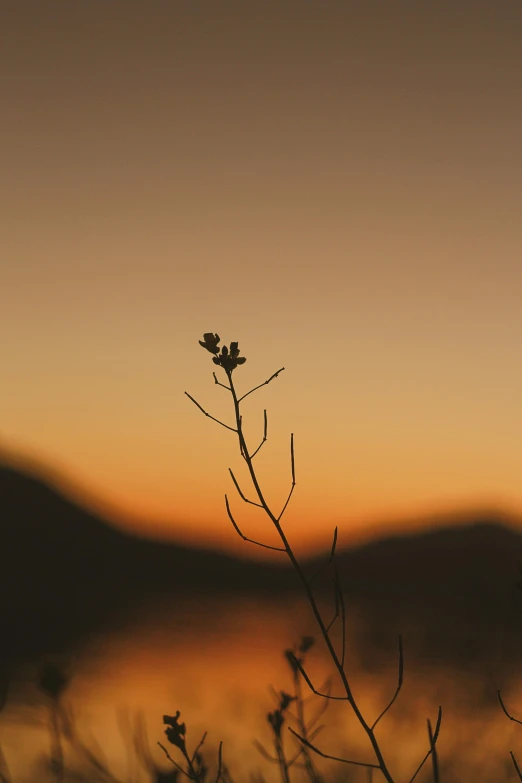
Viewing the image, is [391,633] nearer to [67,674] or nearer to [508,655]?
[508,655]

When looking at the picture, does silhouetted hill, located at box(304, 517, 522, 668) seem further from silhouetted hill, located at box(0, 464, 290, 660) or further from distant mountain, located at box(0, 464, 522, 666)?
silhouetted hill, located at box(0, 464, 290, 660)

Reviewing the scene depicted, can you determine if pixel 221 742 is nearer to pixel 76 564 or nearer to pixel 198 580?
pixel 198 580

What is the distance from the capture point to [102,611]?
3634cm

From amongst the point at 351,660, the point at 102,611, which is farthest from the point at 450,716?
the point at 102,611

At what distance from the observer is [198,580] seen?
1817 inches

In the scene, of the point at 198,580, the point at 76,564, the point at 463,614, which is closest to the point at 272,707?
the point at 463,614

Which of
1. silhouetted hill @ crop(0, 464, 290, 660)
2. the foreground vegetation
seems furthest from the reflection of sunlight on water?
silhouetted hill @ crop(0, 464, 290, 660)

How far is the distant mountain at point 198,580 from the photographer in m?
9.62

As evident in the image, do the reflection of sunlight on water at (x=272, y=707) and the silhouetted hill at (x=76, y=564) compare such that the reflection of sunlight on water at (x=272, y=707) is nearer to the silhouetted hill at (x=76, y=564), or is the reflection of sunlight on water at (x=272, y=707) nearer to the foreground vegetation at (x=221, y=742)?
the foreground vegetation at (x=221, y=742)

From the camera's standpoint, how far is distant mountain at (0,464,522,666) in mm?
9617

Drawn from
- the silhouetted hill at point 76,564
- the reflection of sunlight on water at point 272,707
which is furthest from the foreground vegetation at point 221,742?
the silhouetted hill at point 76,564

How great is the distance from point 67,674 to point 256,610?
27135 mm

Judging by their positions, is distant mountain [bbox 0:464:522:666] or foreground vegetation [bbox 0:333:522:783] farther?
distant mountain [bbox 0:464:522:666]

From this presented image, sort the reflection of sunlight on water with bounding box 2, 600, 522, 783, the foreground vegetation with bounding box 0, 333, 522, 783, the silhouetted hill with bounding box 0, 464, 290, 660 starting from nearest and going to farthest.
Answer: the foreground vegetation with bounding box 0, 333, 522, 783, the reflection of sunlight on water with bounding box 2, 600, 522, 783, the silhouetted hill with bounding box 0, 464, 290, 660
